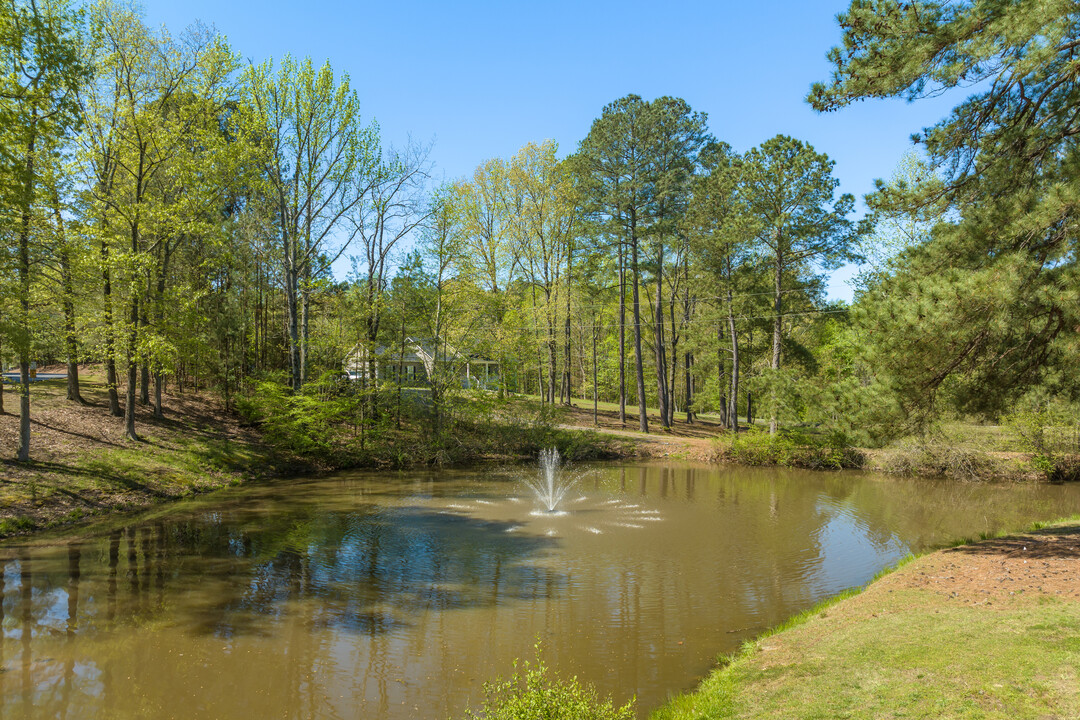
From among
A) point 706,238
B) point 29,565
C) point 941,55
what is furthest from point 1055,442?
point 29,565

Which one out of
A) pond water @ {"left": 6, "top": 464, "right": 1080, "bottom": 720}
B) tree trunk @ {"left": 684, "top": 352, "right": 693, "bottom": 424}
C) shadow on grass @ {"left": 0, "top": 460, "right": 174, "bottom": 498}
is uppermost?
tree trunk @ {"left": 684, "top": 352, "right": 693, "bottom": 424}

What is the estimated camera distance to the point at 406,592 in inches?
346

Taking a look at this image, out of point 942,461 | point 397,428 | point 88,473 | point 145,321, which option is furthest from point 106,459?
point 942,461

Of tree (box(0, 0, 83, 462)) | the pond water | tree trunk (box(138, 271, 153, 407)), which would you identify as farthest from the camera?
tree trunk (box(138, 271, 153, 407))

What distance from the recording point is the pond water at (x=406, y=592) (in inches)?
235

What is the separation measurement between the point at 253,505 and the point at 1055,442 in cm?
2467

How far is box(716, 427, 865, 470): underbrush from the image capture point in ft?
75.1

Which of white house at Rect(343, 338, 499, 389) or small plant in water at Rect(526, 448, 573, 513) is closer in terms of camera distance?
small plant in water at Rect(526, 448, 573, 513)

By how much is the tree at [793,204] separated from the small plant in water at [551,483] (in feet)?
28.6

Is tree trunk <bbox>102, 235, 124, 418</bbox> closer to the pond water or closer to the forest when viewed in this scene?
the forest

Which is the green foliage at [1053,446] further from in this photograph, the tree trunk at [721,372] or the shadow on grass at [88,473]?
the shadow on grass at [88,473]

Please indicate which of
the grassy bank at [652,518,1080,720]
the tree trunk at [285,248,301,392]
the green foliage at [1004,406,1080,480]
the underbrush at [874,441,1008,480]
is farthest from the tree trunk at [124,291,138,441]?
the green foliage at [1004,406,1080,480]

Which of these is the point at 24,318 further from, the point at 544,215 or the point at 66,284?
the point at 544,215

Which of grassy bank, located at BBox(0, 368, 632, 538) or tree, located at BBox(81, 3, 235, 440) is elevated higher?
tree, located at BBox(81, 3, 235, 440)
